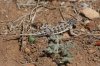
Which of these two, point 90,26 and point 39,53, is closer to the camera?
point 39,53

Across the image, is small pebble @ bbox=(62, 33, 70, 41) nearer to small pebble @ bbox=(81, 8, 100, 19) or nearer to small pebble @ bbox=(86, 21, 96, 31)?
small pebble @ bbox=(86, 21, 96, 31)

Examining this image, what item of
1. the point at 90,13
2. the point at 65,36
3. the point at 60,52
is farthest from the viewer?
the point at 90,13

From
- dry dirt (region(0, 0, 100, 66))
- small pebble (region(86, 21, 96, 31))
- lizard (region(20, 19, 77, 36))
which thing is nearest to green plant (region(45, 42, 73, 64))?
dry dirt (region(0, 0, 100, 66))

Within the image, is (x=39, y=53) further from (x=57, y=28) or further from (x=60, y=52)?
(x=57, y=28)

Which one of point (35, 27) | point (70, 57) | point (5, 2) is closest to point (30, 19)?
point (35, 27)

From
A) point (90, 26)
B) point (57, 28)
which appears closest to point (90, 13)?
point (90, 26)

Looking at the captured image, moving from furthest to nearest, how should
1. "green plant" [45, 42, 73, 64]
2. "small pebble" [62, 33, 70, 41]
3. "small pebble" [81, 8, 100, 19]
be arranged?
1. "small pebble" [81, 8, 100, 19]
2. "small pebble" [62, 33, 70, 41]
3. "green plant" [45, 42, 73, 64]

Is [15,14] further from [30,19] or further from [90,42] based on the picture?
[90,42]

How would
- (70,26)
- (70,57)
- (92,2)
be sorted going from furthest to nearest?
1. (92,2)
2. (70,26)
3. (70,57)

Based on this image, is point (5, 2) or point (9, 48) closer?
point (9, 48)

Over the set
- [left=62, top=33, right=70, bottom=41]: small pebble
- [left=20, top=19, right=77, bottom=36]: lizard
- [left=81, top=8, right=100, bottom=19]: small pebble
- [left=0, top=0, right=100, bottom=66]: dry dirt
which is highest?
[left=81, top=8, right=100, bottom=19]: small pebble

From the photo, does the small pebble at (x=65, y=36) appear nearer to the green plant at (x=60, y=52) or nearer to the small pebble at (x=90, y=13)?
the green plant at (x=60, y=52)
